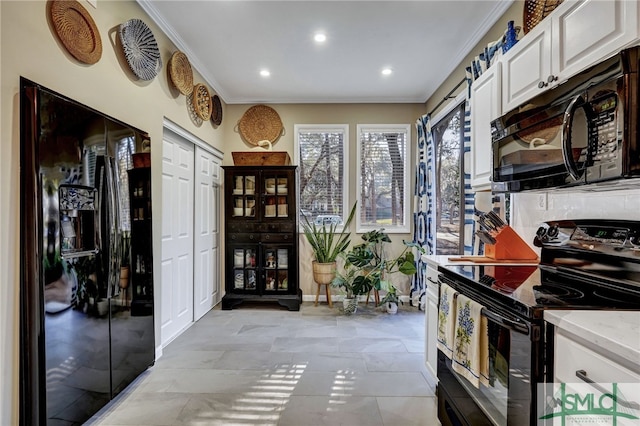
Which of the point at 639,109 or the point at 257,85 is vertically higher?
the point at 257,85

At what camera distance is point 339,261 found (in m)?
4.30

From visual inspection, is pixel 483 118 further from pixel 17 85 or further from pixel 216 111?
pixel 216 111

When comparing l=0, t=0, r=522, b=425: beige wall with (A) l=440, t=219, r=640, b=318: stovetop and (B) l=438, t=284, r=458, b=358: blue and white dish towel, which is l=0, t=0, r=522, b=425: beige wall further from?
(B) l=438, t=284, r=458, b=358: blue and white dish towel

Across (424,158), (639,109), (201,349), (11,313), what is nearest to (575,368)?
(639,109)

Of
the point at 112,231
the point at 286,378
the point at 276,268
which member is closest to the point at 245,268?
the point at 276,268

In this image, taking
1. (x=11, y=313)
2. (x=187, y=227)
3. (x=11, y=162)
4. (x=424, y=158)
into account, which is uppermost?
(x=424, y=158)

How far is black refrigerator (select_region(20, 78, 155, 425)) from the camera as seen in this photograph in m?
1.42

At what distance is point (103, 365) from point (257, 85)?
127 inches

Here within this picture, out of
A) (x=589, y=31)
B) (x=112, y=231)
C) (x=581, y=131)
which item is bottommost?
(x=112, y=231)

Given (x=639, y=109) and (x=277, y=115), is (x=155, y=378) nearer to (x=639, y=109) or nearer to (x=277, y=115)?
(x=639, y=109)

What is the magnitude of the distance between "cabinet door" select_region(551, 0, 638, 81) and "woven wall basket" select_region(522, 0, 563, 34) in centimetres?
48

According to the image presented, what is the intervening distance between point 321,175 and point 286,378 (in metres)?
2.77

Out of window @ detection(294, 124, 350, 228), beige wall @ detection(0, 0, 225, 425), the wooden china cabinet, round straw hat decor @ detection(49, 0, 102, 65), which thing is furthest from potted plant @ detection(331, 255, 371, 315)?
round straw hat decor @ detection(49, 0, 102, 65)

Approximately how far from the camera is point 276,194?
401cm
